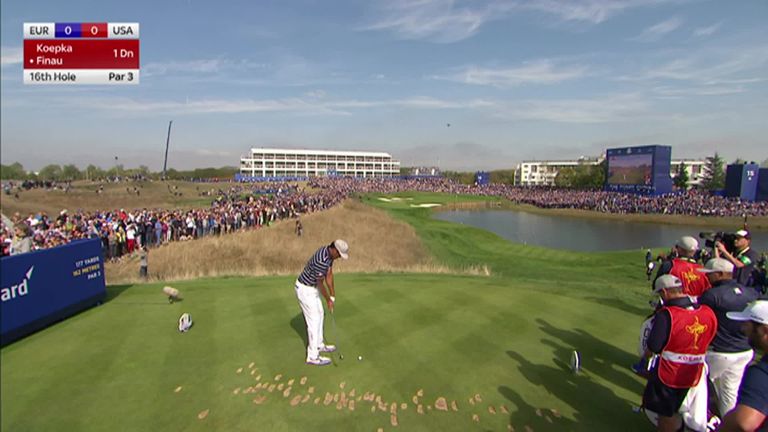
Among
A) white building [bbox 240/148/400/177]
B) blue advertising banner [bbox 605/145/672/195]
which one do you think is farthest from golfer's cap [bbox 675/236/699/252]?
white building [bbox 240/148/400/177]

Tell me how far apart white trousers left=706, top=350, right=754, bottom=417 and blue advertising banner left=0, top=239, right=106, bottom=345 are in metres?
12.8

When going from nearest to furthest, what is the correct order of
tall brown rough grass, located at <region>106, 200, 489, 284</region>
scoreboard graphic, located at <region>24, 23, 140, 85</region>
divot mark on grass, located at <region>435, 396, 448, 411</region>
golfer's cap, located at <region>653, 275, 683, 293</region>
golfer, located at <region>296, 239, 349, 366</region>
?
golfer's cap, located at <region>653, 275, 683, 293</region> < scoreboard graphic, located at <region>24, 23, 140, 85</region> < divot mark on grass, located at <region>435, 396, 448, 411</region> < golfer, located at <region>296, 239, 349, 366</region> < tall brown rough grass, located at <region>106, 200, 489, 284</region>

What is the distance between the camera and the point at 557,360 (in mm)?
8633

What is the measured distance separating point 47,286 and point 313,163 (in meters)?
169

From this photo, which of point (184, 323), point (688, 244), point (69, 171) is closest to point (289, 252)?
point (184, 323)

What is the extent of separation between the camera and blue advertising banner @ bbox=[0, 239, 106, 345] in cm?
917

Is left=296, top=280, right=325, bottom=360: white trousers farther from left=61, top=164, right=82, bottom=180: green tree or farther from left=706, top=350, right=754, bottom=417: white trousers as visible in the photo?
left=61, top=164, right=82, bottom=180: green tree

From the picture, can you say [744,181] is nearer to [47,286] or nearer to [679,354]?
[679,354]

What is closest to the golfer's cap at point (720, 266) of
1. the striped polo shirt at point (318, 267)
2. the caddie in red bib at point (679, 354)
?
the caddie in red bib at point (679, 354)

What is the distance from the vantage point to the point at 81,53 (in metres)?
6.86

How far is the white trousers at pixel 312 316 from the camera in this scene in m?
8.34

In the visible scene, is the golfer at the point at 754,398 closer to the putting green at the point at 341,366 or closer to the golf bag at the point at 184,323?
the putting green at the point at 341,366

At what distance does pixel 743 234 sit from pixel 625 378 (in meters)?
4.30

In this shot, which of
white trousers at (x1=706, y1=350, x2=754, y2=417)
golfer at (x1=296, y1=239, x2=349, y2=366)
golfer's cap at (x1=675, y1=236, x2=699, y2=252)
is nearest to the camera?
white trousers at (x1=706, y1=350, x2=754, y2=417)
